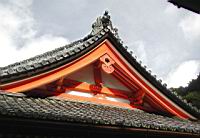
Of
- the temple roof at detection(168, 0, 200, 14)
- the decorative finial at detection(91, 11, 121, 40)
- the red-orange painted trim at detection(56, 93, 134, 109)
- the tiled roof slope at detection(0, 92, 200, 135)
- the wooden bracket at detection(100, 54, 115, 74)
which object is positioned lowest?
the tiled roof slope at detection(0, 92, 200, 135)

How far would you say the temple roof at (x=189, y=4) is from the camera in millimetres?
4305

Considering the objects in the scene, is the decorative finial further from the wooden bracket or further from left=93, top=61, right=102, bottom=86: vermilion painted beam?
left=93, top=61, right=102, bottom=86: vermilion painted beam

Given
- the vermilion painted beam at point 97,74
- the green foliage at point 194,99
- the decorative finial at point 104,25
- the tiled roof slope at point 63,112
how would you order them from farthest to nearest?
the green foliage at point 194,99
the decorative finial at point 104,25
the vermilion painted beam at point 97,74
the tiled roof slope at point 63,112

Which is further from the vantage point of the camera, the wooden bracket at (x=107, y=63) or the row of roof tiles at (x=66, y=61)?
the wooden bracket at (x=107, y=63)

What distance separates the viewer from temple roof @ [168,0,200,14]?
430 cm

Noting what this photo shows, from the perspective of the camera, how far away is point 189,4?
4.33 meters

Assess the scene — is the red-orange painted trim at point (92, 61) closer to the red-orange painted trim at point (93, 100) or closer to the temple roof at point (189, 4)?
the red-orange painted trim at point (93, 100)

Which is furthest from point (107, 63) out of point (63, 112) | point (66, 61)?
point (63, 112)

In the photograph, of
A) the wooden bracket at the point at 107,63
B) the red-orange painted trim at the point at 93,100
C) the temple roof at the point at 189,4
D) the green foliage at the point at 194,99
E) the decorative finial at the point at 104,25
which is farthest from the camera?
the green foliage at the point at 194,99

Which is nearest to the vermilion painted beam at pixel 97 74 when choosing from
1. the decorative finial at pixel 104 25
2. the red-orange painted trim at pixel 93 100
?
the red-orange painted trim at pixel 93 100

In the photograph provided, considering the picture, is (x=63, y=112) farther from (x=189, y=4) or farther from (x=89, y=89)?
(x=189, y=4)

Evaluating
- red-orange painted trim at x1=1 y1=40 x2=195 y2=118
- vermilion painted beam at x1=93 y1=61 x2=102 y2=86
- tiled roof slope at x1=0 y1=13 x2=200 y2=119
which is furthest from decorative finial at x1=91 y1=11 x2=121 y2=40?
vermilion painted beam at x1=93 y1=61 x2=102 y2=86

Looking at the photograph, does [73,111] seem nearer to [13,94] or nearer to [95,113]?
[95,113]

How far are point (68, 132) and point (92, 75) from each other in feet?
9.60
